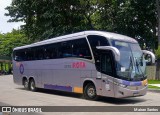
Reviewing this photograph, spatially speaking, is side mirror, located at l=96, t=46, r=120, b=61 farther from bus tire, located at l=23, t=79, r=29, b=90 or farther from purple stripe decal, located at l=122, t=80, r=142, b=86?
bus tire, located at l=23, t=79, r=29, b=90

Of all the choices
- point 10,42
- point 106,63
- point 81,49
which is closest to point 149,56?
point 106,63

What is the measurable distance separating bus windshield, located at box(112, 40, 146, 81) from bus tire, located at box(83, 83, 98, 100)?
2.09 meters

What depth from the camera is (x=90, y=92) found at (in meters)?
16.4

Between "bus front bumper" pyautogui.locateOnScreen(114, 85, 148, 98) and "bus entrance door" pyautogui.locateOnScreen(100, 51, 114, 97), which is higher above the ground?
"bus entrance door" pyautogui.locateOnScreen(100, 51, 114, 97)

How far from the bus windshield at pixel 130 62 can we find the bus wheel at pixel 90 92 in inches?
82.7

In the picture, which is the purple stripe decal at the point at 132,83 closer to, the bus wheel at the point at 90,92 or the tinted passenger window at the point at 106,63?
the tinted passenger window at the point at 106,63

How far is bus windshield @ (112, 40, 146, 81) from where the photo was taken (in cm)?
1474

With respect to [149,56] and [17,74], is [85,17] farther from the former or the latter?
[149,56]

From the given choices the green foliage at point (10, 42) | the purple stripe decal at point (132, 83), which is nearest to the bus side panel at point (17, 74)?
the purple stripe decal at point (132, 83)

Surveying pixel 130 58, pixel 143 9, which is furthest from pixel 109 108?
pixel 143 9

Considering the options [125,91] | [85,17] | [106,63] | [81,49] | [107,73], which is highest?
[85,17]

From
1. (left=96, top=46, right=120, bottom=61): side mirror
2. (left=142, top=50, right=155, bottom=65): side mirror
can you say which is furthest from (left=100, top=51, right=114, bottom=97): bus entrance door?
(left=142, top=50, right=155, bottom=65): side mirror

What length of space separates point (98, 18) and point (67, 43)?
2384 centimetres

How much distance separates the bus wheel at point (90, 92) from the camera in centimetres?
1619
